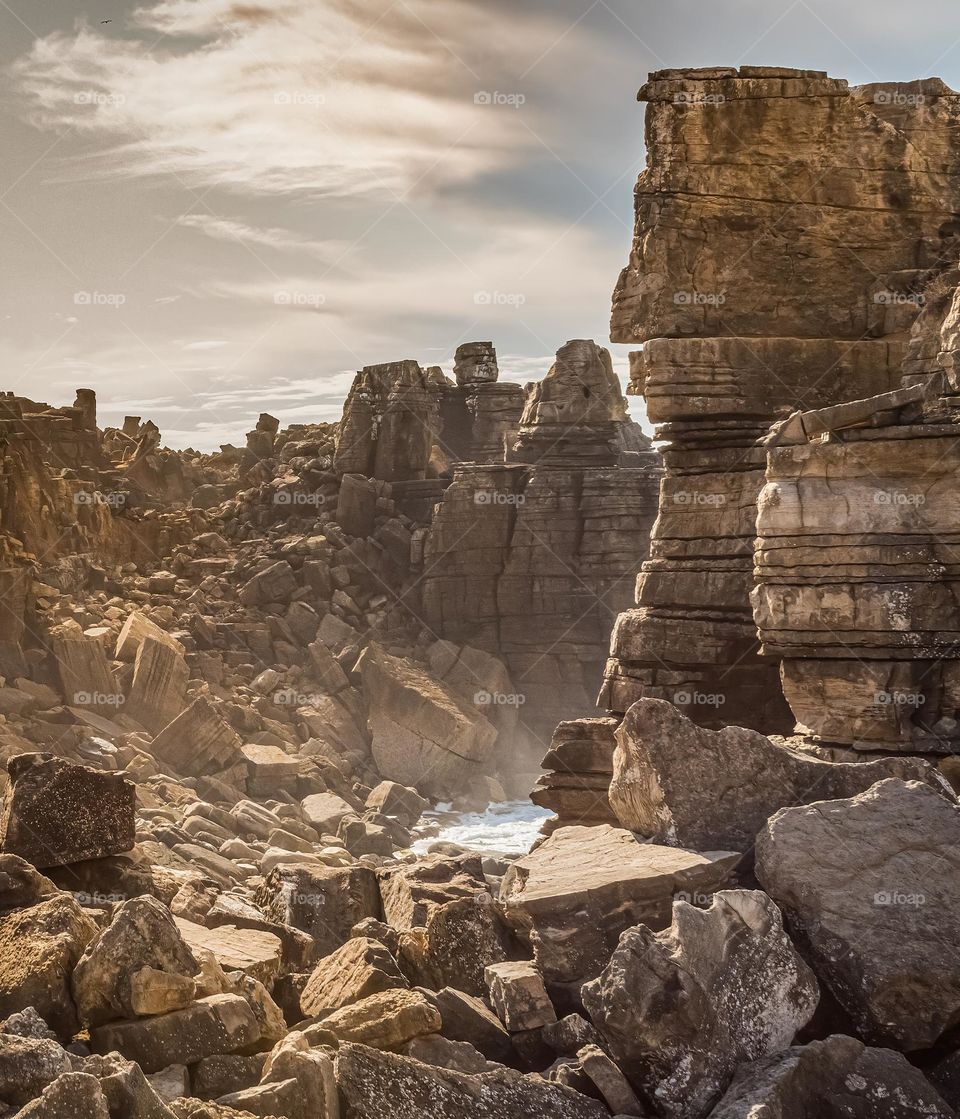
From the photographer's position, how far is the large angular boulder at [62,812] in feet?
23.5

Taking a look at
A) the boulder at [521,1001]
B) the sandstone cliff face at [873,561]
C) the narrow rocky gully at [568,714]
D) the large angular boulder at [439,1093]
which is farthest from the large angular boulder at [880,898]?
the sandstone cliff face at [873,561]

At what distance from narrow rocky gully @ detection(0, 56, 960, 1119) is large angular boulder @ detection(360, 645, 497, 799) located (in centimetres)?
12

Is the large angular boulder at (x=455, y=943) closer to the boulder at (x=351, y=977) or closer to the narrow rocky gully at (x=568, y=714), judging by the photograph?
the narrow rocky gully at (x=568, y=714)

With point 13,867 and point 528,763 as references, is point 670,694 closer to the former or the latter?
point 13,867

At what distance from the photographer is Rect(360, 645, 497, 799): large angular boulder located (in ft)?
119

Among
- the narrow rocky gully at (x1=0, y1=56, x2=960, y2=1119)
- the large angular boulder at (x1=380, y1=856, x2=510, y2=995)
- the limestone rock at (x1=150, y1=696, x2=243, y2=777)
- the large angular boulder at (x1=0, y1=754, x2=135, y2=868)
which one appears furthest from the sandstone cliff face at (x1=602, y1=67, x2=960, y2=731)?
the limestone rock at (x1=150, y1=696, x2=243, y2=777)

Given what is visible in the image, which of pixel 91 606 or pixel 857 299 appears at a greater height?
pixel 857 299

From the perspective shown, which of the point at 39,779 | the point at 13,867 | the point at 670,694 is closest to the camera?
the point at 13,867

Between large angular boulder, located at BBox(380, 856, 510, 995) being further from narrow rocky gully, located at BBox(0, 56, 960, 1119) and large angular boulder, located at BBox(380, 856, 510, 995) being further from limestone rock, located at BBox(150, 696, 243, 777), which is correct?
limestone rock, located at BBox(150, 696, 243, 777)

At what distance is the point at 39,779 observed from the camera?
7289 millimetres

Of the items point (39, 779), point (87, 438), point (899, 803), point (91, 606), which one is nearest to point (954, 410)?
point (899, 803)

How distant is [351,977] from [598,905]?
1.37 m

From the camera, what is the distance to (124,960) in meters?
5.43

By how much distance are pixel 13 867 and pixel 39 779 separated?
0.99 metres
